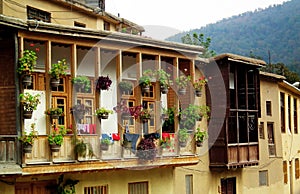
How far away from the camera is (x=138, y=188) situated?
2033 cm

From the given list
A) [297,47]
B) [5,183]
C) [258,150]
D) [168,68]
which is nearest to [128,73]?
[168,68]

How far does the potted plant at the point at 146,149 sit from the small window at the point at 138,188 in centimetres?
173

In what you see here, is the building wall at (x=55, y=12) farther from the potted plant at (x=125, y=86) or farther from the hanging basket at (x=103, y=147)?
the hanging basket at (x=103, y=147)

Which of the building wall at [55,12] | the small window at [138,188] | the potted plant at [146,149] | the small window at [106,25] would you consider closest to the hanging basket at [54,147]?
the potted plant at [146,149]

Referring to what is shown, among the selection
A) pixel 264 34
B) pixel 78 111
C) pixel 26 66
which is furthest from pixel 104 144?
pixel 264 34

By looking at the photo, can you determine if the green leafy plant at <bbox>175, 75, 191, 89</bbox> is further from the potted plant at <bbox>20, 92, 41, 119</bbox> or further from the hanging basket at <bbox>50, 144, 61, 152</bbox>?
the potted plant at <bbox>20, 92, 41, 119</bbox>

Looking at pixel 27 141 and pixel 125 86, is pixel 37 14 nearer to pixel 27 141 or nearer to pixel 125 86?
pixel 125 86

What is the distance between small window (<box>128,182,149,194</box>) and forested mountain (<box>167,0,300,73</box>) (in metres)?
50.5

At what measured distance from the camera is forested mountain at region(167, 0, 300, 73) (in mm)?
74500

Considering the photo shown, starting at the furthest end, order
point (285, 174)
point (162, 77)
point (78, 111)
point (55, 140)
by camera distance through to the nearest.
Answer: point (285, 174)
point (162, 77)
point (78, 111)
point (55, 140)

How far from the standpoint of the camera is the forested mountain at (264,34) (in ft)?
244

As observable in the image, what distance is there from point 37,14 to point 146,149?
25.7 feet

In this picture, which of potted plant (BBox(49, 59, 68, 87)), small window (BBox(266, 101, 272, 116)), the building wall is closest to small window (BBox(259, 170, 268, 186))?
small window (BBox(266, 101, 272, 116))

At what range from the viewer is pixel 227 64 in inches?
982
